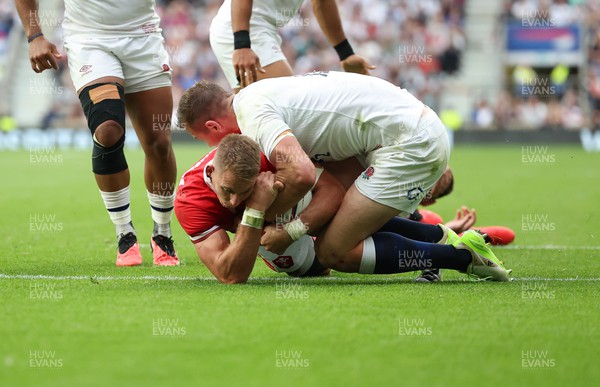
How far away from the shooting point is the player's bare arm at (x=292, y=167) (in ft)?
17.4

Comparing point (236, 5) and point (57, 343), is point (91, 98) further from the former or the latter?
point (57, 343)

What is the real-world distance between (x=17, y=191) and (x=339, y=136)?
951 centimetres

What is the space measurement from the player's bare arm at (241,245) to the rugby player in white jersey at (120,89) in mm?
1382

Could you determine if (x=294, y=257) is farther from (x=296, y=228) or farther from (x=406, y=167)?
(x=406, y=167)

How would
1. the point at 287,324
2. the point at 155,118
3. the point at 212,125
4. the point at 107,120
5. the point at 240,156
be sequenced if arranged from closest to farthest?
the point at 287,324 < the point at 240,156 < the point at 212,125 < the point at 107,120 < the point at 155,118

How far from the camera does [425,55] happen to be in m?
27.6

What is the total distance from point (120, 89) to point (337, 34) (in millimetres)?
2051

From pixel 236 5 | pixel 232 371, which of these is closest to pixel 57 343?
pixel 232 371

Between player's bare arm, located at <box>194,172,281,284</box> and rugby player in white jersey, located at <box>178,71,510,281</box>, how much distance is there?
0.33 feet

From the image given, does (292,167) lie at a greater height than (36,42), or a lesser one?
lesser

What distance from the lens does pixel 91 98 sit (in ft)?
22.0

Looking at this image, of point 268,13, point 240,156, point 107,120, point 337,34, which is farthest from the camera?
point 337,34

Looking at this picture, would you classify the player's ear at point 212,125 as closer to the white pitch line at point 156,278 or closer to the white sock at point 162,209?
the white pitch line at point 156,278

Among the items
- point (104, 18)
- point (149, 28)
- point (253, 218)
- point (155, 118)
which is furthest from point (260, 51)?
point (253, 218)
